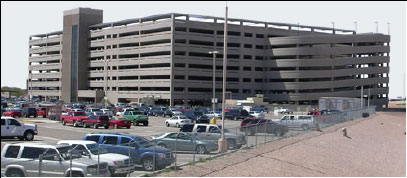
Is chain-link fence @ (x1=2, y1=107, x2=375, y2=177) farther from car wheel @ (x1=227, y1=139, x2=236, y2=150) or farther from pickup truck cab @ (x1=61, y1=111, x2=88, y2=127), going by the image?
pickup truck cab @ (x1=61, y1=111, x2=88, y2=127)

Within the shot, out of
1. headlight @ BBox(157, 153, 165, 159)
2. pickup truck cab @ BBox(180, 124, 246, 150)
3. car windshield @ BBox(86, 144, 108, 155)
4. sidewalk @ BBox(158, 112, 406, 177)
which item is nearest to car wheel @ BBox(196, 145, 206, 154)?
sidewalk @ BBox(158, 112, 406, 177)

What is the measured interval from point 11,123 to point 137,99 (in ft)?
326

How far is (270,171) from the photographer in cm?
2450

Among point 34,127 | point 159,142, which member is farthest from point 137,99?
point 159,142

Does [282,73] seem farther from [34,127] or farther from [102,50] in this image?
[34,127]

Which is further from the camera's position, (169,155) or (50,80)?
(50,80)

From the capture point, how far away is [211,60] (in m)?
128

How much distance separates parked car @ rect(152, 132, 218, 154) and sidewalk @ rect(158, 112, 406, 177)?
125 centimetres

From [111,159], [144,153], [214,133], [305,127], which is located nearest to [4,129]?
[214,133]

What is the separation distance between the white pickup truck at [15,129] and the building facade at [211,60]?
89.3 metres

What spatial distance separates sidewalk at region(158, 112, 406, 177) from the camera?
2370 cm

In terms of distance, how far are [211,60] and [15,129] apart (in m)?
96.1

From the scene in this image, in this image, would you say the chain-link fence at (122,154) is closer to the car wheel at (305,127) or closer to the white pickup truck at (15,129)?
the white pickup truck at (15,129)

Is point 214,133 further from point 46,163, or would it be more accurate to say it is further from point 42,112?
point 42,112
